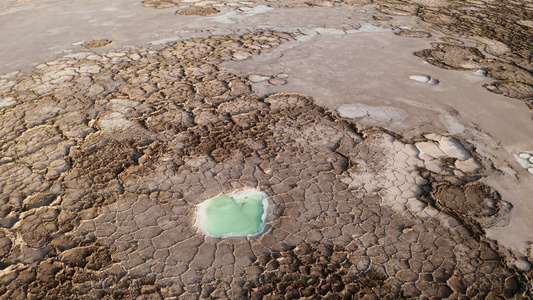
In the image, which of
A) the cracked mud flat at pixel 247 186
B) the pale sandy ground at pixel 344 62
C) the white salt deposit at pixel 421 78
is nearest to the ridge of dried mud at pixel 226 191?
the cracked mud flat at pixel 247 186

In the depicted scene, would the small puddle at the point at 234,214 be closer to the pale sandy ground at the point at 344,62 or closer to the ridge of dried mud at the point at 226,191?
the ridge of dried mud at the point at 226,191

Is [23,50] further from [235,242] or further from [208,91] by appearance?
[235,242]

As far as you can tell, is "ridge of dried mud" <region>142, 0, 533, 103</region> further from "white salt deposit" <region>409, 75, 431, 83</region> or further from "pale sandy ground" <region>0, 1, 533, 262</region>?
"white salt deposit" <region>409, 75, 431, 83</region>

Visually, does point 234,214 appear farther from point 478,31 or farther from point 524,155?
point 478,31

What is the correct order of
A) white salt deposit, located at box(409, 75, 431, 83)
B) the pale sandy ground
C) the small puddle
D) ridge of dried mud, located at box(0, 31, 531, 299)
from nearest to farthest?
ridge of dried mud, located at box(0, 31, 531, 299) → the small puddle → the pale sandy ground → white salt deposit, located at box(409, 75, 431, 83)

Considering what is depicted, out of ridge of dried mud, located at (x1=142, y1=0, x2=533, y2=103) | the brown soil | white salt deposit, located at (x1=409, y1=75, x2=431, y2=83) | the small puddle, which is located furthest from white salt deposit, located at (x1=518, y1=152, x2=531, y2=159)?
the brown soil
